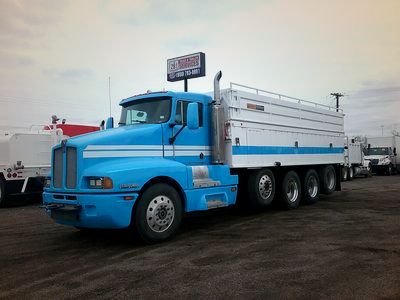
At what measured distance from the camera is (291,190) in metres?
12.4

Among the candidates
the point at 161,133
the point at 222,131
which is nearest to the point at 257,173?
the point at 222,131

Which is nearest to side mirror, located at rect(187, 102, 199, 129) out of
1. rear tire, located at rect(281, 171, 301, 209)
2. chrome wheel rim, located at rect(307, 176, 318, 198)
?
rear tire, located at rect(281, 171, 301, 209)

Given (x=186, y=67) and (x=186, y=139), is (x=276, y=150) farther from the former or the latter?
(x=186, y=67)

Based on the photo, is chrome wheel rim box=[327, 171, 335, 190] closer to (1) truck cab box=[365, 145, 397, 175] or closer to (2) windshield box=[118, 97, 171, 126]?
(2) windshield box=[118, 97, 171, 126]

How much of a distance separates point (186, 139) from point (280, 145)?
12.0ft

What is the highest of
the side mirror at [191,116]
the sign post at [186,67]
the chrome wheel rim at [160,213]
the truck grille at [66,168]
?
the sign post at [186,67]

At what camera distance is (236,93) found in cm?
1023

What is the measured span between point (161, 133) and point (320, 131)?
7.28 m

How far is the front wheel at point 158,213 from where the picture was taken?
745cm

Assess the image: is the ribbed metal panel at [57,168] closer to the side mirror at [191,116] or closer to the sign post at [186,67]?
the side mirror at [191,116]

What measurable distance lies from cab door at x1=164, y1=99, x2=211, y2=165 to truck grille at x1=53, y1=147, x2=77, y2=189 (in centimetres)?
186

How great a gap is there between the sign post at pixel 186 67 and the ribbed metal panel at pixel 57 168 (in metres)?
12.6

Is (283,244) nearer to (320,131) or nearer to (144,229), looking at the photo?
(144,229)

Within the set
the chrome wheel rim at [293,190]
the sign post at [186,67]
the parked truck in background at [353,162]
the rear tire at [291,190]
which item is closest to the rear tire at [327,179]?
the rear tire at [291,190]
